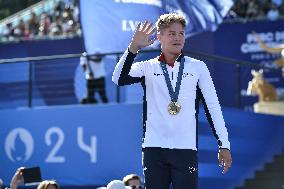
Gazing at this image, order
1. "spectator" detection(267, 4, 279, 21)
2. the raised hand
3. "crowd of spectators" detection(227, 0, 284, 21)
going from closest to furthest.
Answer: the raised hand → "spectator" detection(267, 4, 279, 21) → "crowd of spectators" detection(227, 0, 284, 21)

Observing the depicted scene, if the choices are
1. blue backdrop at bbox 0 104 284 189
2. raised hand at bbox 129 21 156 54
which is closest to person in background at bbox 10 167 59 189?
blue backdrop at bbox 0 104 284 189

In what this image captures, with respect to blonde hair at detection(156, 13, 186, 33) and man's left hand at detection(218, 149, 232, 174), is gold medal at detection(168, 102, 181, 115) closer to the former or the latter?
man's left hand at detection(218, 149, 232, 174)

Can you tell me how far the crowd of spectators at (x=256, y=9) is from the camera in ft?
63.0

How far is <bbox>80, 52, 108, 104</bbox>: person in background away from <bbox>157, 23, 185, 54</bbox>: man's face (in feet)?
25.8

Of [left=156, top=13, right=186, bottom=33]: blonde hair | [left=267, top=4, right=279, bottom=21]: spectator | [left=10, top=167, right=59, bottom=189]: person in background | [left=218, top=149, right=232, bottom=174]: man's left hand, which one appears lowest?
[left=10, top=167, right=59, bottom=189]: person in background

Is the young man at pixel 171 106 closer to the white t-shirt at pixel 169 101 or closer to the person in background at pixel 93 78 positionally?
the white t-shirt at pixel 169 101

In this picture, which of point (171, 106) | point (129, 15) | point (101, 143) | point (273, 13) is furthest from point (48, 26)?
point (171, 106)

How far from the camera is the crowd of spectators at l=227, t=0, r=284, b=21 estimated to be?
63.0 feet

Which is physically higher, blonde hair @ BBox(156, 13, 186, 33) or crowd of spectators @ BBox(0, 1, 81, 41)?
crowd of spectators @ BBox(0, 1, 81, 41)

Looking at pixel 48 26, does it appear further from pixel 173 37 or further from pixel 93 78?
pixel 173 37

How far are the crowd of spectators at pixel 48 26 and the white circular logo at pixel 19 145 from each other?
19.0ft

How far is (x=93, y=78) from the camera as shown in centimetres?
1400

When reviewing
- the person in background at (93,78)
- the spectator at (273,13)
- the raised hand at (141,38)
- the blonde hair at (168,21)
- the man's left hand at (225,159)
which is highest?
the spectator at (273,13)

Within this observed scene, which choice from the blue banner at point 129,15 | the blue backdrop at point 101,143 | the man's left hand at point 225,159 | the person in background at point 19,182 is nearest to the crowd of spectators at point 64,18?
the blue backdrop at point 101,143
